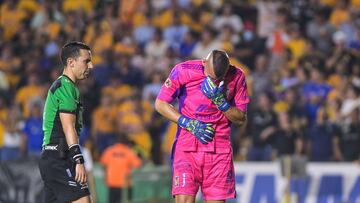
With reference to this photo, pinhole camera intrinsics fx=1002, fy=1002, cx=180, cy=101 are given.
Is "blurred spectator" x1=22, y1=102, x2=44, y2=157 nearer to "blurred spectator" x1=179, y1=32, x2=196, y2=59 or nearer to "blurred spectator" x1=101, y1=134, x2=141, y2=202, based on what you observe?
"blurred spectator" x1=101, y1=134, x2=141, y2=202

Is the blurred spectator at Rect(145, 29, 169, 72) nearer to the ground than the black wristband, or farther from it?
farther from it

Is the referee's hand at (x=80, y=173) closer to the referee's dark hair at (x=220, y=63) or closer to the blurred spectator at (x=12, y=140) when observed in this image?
the referee's dark hair at (x=220, y=63)

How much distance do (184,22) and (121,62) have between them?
199cm

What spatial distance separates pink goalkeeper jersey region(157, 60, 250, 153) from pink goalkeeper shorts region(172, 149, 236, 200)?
81mm

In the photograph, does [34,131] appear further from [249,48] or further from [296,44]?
[296,44]

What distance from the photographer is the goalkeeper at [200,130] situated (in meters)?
10.7

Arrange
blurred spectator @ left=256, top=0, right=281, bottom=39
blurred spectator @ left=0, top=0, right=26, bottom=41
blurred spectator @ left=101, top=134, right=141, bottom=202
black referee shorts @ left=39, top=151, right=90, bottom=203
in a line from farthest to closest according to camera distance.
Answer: blurred spectator @ left=0, top=0, right=26, bottom=41
blurred spectator @ left=256, top=0, right=281, bottom=39
blurred spectator @ left=101, top=134, right=141, bottom=202
black referee shorts @ left=39, top=151, right=90, bottom=203

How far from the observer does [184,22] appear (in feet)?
74.8

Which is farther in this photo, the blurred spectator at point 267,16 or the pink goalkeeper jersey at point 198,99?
the blurred spectator at point 267,16

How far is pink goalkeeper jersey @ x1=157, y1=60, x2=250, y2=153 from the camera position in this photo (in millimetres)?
10758

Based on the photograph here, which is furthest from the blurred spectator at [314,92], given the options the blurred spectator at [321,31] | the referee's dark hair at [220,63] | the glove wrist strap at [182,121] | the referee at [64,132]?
the referee at [64,132]

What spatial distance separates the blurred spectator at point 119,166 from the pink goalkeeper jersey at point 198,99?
7916 mm

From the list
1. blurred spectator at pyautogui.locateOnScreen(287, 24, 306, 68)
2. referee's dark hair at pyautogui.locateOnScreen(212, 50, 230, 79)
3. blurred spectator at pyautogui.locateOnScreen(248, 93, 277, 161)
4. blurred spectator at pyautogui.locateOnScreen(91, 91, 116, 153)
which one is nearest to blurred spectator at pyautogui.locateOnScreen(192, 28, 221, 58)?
blurred spectator at pyautogui.locateOnScreen(287, 24, 306, 68)

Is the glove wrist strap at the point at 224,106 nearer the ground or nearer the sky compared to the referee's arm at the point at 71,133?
nearer the sky
